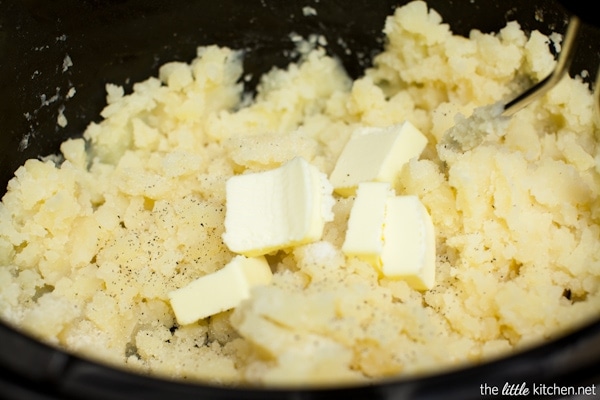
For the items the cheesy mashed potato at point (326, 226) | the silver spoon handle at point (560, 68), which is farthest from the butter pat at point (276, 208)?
the silver spoon handle at point (560, 68)

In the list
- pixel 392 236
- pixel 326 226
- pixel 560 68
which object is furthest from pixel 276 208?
pixel 560 68

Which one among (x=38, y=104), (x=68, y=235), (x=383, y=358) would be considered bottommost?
(x=68, y=235)

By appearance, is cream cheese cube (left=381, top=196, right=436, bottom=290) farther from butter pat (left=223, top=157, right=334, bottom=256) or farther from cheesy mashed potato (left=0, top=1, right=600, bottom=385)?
butter pat (left=223, top=157, right=334, bottom=256)

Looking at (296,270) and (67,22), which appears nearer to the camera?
(296,270)

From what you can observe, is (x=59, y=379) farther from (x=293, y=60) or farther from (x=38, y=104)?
(x=293, y=60)

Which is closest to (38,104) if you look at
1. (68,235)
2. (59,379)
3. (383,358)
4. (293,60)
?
(68,235)

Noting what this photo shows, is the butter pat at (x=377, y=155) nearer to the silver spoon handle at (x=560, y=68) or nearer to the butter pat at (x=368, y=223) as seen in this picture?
the butter pat at (x=368, y=223)

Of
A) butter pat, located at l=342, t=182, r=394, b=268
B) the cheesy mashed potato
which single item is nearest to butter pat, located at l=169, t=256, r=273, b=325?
the cheesy mashed potato
